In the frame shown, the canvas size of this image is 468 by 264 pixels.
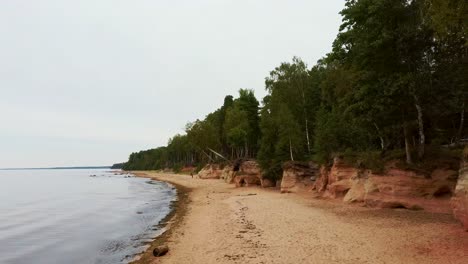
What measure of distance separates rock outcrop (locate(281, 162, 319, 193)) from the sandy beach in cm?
1529

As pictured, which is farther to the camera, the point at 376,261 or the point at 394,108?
the point at 394,108

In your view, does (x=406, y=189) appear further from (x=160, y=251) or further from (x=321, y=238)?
(x=160, y=251)

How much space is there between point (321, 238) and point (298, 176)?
25.6 meters

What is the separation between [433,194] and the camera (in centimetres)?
2411

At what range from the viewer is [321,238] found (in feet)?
58.0

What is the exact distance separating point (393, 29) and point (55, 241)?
27427 millimetres

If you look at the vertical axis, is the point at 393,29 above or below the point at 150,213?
above

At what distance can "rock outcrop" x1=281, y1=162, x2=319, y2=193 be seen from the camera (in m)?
42.5

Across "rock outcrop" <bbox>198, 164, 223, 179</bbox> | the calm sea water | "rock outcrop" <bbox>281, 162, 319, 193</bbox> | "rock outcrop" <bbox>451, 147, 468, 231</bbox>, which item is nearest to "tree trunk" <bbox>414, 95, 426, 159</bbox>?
"rock outcrop" <bbox>451, 147, 468, 231</bbox>

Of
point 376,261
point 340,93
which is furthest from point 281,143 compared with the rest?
point 376,261

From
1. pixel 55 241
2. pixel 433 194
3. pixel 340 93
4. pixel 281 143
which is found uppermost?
pixel 340 93

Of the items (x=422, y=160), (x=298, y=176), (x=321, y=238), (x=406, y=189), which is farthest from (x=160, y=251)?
(x=298, y=176)

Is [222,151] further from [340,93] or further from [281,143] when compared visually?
[340,93]

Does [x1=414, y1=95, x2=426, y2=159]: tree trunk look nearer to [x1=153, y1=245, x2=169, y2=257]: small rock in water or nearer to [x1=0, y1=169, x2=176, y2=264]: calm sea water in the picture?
[x1=153, y1=245, x2=169, y2=257]: small rock in water
